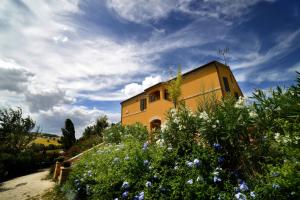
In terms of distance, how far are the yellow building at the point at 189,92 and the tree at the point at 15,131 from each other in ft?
Answer: 38.5

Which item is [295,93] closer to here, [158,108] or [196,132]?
[196,132]

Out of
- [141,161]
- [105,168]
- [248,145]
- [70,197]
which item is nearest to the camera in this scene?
[248,145]

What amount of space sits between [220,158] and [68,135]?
28029 millimetres

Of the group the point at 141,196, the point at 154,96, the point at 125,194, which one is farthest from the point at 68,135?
the point at 141,196

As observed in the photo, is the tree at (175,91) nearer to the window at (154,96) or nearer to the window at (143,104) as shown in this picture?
the window at (154,96)

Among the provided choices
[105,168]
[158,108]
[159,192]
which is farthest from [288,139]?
[158,108]

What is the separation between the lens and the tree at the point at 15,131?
1708 cm

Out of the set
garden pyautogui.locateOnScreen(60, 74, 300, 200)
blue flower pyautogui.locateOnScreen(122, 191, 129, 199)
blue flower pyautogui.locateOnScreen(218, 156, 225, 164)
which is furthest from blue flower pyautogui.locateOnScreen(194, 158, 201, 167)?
blue flower pyautogui.locateOnScreen(122, 191, 129, 199)

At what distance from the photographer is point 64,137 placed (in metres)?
26.8

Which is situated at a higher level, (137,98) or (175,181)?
(137,98)

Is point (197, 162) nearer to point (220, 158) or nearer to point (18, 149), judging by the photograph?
point (220, 158)

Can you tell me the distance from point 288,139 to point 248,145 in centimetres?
95

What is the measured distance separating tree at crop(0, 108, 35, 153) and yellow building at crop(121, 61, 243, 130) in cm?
1174

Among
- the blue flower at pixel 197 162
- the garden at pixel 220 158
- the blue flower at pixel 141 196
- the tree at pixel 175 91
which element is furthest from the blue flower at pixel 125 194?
the tree at pixel 175 91
